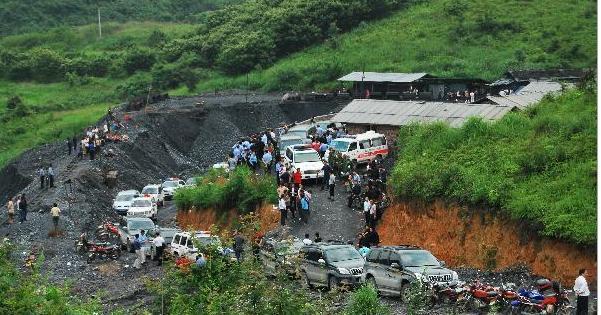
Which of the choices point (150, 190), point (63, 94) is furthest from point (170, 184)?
point (63, 94)

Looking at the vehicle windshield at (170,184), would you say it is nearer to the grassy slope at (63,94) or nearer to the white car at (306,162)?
the white car at (306,162)

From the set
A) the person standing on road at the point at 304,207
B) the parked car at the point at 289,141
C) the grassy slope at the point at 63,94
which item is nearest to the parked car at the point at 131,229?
the person standing on road at the point at 304,207

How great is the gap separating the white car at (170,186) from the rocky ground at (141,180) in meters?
1.71

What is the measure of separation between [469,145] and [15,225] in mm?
18140

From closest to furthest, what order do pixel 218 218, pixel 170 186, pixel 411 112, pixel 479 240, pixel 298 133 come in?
1. pixel 479 240
2. pixel 218 218
3. pixel 411 112
4. pixel 298 133
5. pixel 170 186

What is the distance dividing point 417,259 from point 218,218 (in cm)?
1764

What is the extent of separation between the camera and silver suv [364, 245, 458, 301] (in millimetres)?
28953

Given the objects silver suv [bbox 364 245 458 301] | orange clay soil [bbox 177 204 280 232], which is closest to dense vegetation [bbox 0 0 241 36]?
orange clay soil [bbox 177 204 280 232]

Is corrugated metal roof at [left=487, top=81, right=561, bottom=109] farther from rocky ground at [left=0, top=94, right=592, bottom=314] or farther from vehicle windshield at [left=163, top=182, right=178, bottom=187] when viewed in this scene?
vehicle windshield at [left=163, top=182, right=178, bottom=187]

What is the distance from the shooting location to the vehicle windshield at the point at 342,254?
31094 millimetres

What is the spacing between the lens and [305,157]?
46.9 metres

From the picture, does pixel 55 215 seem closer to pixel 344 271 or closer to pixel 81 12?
pixel 344 271

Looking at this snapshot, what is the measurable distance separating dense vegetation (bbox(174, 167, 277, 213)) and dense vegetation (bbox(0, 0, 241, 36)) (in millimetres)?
79297

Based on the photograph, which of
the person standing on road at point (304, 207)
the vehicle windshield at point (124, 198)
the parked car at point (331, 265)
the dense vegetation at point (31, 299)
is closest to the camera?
the dense vegetation at point (31, 299)
